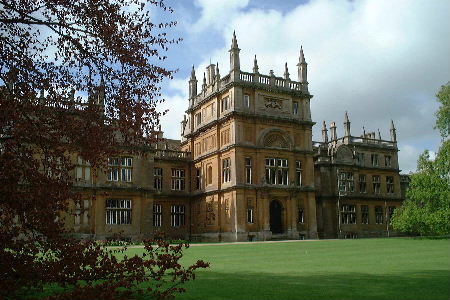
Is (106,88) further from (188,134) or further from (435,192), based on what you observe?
(188,134)

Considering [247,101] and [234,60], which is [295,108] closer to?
[247,101]

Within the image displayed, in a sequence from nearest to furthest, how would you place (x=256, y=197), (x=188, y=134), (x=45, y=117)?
1. (x=45, y=117)
2. (x=256, y=197)
3. (x=188, y=134)

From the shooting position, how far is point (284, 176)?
4122cm

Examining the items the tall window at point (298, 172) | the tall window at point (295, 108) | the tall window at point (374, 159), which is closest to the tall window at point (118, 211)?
the tall window at point (298, 172)

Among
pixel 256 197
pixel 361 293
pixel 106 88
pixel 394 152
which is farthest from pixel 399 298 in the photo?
pixel 394 152

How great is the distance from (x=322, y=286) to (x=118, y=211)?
1249 inches

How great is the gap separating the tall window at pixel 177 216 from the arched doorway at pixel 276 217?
31.8 feet

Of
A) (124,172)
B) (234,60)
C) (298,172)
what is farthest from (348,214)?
(124,172)

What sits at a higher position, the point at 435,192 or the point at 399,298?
the point at 435,192

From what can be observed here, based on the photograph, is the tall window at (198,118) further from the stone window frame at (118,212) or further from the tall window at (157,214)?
the stone window frame at (118,212)

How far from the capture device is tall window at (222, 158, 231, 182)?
4035 centimetres

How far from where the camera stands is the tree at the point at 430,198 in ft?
102

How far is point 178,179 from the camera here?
4616 cm

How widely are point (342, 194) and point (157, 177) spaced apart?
64.1ft
